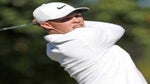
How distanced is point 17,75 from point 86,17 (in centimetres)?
79

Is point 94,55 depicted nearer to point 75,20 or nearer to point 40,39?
point 75,20


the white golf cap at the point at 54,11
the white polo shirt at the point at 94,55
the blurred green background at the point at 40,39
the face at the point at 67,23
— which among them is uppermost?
the white golf cap at the point at 54,11

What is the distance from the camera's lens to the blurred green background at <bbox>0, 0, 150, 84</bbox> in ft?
18.5

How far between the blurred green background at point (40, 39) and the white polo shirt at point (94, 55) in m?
1.99

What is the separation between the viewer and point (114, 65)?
11.5ft

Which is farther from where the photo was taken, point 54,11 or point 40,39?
point 40,39

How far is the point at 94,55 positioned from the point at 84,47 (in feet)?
0.21

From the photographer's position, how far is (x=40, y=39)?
579 cm

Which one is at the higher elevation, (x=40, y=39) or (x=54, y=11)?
(x=54, y=11)

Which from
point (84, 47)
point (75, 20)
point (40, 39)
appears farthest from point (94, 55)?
point (40, 39)

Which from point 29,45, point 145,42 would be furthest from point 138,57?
point 29,45

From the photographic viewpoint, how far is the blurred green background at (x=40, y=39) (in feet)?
18.5

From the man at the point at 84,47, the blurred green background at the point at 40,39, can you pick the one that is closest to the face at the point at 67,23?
the man at the point at 84,47

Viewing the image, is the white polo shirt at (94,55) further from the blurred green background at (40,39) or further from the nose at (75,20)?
the blurred green background at (40,39)
